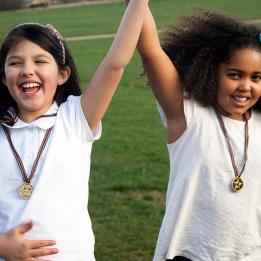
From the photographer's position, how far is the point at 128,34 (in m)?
2.29

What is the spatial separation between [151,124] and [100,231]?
4.24 meters

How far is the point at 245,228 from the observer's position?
256 centimetres

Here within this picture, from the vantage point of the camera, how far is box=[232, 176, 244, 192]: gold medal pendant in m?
2.52

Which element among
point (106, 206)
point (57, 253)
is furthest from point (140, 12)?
point (106, 206)

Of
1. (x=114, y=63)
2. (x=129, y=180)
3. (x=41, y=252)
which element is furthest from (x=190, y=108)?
(x=129, y=180)

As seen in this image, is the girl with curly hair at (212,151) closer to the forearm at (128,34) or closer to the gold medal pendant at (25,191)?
the forearm at (128,34)

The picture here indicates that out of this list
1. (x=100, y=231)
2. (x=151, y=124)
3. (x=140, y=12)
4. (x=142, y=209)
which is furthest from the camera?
(x=151, y=124)

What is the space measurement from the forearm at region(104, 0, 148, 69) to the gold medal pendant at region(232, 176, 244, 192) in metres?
0.68

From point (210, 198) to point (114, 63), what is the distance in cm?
71

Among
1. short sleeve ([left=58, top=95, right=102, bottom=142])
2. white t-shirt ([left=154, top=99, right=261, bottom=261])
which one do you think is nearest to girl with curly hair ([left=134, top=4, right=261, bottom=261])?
white t-shirt ([left=154, top=99, right=261, bottom=261])

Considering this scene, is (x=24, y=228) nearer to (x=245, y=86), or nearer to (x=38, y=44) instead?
(x=38, y=44)

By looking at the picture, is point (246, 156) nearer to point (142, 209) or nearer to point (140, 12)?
point (140, 12)

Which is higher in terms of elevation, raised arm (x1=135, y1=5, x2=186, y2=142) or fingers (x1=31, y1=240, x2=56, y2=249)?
raised arm (x1=135, y1=5, x2=186, y2=142)

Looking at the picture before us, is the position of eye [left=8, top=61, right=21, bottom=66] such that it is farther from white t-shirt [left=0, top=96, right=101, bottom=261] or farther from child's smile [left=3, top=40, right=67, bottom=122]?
white t-shirt [left=0, top=96, right=101, bottom=261]
